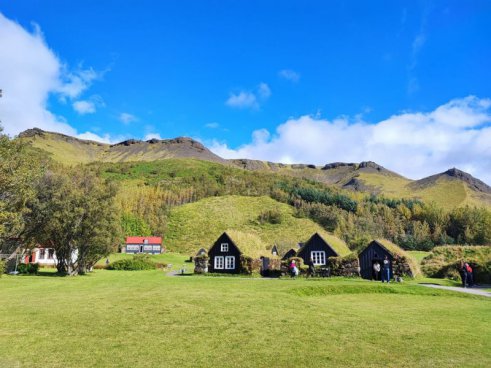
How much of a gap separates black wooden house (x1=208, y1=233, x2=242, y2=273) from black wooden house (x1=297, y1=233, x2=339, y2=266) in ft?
26.9

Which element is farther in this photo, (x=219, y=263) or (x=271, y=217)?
(x=271, y=217)

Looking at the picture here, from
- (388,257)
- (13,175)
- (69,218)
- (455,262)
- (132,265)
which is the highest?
(13,175)

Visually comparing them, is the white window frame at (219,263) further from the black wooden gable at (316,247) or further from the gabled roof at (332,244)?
the gabled roof at (332,244)

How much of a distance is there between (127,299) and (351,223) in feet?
404

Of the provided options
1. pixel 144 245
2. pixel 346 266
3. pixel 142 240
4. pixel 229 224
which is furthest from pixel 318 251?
pixel 229 224

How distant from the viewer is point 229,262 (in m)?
46.3

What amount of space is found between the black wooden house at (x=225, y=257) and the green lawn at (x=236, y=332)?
79.3ft

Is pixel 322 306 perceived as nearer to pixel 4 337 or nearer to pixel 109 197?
pixel 4 337

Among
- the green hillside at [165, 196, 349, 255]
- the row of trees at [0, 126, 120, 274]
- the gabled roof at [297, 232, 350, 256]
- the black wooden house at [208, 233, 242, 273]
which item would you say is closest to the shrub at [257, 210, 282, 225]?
the green hillside at [165, 196, 349, 255]

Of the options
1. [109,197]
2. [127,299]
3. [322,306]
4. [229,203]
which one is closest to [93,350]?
[127,299]

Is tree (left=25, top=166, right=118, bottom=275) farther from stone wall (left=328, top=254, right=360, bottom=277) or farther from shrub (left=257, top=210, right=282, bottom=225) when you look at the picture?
shrub (left=257, top=210, right=282, bottom=225)

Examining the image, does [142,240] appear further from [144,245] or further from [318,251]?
[318,251]

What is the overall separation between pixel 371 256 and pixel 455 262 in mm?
10476

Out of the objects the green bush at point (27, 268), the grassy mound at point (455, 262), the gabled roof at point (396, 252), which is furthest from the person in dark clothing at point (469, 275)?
the green bush at point (27, 268)
